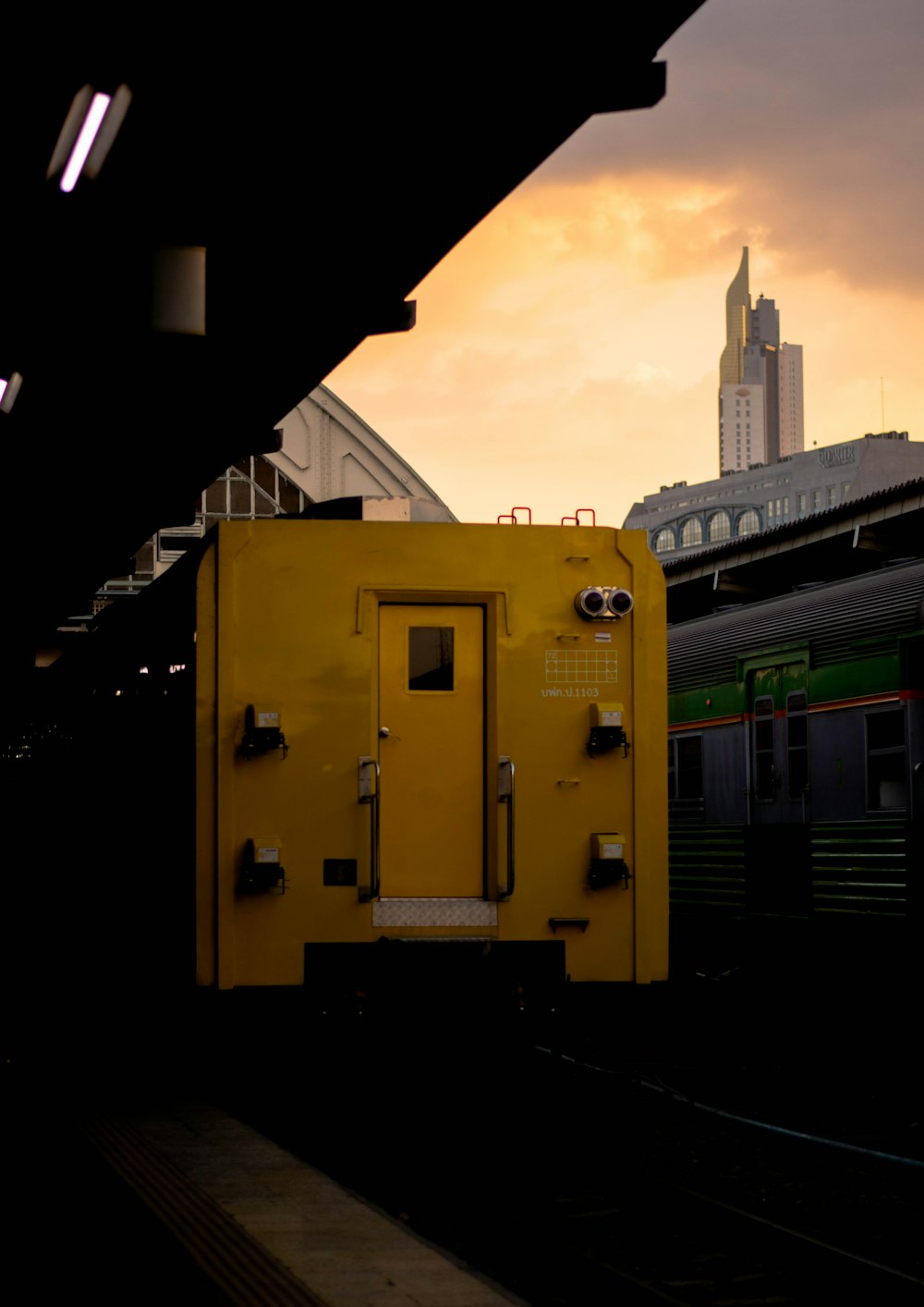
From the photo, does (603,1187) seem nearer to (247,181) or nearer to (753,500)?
(247,181)

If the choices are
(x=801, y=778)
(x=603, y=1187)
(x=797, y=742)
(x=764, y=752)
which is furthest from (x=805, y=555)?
(x=603, y=1187)

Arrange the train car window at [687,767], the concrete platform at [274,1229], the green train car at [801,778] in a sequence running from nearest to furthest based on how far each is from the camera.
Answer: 1. the concrete platform at [274,1229]
2. the green train car at [801,778]
3. the train car window at [687,767]

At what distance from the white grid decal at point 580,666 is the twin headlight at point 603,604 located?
0.66ft

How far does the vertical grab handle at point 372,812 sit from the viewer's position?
9.33 m

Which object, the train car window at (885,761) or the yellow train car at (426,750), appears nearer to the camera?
the yellow train car at (426,750)

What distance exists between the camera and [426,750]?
9.64 meters

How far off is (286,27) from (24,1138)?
5.94m

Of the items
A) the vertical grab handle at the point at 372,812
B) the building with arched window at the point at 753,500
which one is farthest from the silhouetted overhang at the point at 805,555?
the building with arched window at the point at 753,500

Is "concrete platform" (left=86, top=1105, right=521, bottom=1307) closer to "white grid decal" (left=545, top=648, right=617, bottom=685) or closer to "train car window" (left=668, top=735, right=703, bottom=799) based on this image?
"white grid decal" (left=545, top=648, right=617, bottom=685)

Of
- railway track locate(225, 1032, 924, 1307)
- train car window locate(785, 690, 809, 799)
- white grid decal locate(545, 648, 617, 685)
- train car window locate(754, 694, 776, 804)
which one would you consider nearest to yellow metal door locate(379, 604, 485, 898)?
white grid decal locate(545, 648, 617, 685)

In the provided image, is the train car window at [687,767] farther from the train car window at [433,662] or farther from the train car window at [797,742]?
the train car window at [433,662]

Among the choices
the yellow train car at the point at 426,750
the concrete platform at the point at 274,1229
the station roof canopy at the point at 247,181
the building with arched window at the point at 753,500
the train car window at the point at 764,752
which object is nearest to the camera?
the concrete platform at the point at 274,1229

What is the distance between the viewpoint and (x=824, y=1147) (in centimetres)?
886

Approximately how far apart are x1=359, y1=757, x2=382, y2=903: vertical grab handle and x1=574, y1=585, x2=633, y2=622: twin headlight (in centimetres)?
144
